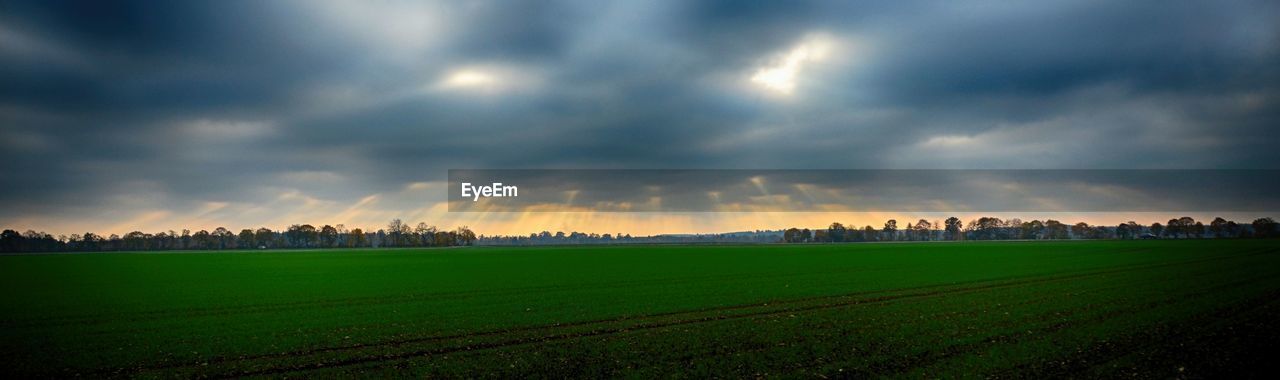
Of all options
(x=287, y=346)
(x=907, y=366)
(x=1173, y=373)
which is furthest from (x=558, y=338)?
(x=1173, y=373)

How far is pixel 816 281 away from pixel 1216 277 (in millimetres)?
23880

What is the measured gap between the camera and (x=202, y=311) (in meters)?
31.2

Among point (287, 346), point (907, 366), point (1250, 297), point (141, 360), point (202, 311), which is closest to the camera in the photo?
point (907, 366)

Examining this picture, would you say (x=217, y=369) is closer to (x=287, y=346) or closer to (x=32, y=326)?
(x=287, y=346)

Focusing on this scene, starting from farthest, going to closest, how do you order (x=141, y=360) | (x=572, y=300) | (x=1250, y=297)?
(x=572, y=300)
(x=1250, y=297)
(x=141, y=360)

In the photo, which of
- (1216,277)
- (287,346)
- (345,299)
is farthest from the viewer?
(1216,277)

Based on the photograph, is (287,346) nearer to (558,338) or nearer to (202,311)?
(558,338)

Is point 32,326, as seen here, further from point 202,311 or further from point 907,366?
point 907,366

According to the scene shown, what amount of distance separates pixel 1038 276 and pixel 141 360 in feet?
169

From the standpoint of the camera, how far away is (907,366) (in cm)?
1584

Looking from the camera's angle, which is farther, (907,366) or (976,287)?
(976,287)

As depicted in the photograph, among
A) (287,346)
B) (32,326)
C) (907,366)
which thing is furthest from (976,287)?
(32,326)

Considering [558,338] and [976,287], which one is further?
[976,287]

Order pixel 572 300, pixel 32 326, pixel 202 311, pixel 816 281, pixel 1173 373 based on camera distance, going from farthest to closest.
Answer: pixel 816 281 < pixel 572 300 < pixel 202 311 < pixel 32 326 < pixel 1173 373
